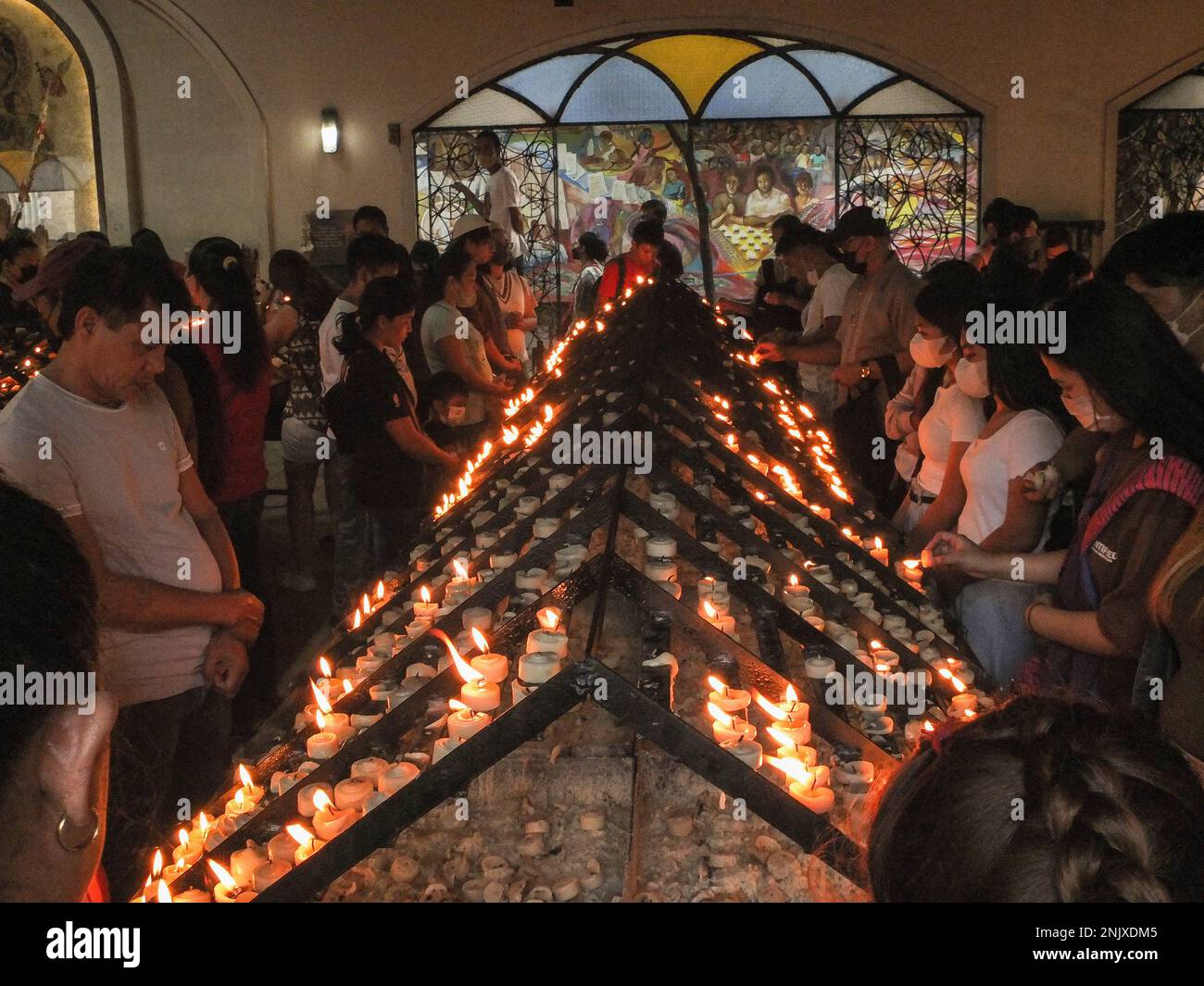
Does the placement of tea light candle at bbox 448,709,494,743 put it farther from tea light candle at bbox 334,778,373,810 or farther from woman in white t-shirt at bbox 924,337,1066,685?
woman in white t-shirt at bbox 924,337,1066,685

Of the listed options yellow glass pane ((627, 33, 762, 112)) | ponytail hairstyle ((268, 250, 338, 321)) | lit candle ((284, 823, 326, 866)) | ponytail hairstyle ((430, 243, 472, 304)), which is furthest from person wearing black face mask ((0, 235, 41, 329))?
yellow glass pane ((627, 33, 762, 112))

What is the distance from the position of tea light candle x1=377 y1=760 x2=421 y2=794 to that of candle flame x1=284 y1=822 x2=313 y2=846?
12 cm

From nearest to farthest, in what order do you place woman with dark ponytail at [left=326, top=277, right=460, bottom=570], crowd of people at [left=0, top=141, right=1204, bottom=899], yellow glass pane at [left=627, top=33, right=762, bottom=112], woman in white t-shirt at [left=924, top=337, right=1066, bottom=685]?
1. crowd of people at [left=0, top=141, right=1204, bottom=899]
2. woman in white t-shirt at [left=924, top=337, right=1066, bottom=685]
3. woman with dark ponytail at [left=326, top=277, right=460, bottom=570]
4. yellow glass pane at [left=627, top=33, right=762, bottom=112]

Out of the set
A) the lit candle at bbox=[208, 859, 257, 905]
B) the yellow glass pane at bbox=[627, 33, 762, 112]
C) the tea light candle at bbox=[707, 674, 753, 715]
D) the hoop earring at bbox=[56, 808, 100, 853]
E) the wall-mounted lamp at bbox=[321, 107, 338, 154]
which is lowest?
the lit candle at bbox=[208, 859, 257, 905]

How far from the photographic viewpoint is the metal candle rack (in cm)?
155

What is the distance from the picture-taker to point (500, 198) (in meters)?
13.4

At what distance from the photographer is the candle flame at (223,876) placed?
175 centimetres

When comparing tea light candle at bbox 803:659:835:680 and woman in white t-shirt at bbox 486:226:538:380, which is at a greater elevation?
woman in white t-shirt at bbox 486:226:538:380

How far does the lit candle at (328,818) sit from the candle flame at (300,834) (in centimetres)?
2

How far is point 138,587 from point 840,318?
536 centimetres

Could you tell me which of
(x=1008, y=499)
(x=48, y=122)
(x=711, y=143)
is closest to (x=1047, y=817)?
(x=1008, y=499)

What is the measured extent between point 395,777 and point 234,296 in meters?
3.47
